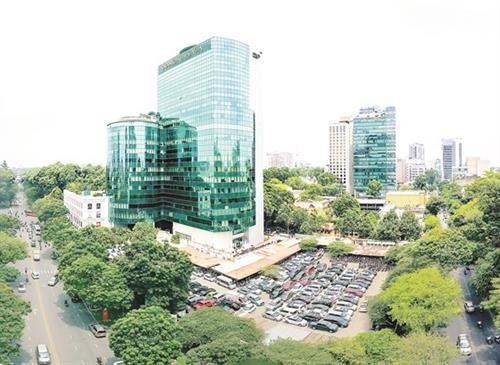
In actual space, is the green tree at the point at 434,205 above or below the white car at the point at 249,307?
above

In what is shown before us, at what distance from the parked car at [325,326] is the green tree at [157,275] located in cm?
729

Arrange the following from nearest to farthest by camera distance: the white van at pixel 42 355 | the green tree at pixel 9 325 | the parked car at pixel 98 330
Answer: the green tree at pixel 9 325, the white van at pixel 42 355, the parked car at pixel 98 330

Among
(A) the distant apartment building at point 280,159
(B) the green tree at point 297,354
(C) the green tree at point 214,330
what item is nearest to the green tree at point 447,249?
(B) the green tree at point 297,354

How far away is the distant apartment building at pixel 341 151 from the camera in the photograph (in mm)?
91188

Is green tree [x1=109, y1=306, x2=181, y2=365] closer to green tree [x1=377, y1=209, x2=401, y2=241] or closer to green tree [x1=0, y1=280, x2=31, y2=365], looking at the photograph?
green tree [x1=0, y1=280, x2=31, y2=365]

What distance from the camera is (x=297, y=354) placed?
1630cm

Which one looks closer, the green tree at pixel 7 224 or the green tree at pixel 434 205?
the green tree at pixel 7 224

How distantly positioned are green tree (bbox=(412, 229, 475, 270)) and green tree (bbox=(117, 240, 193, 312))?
1412 cm

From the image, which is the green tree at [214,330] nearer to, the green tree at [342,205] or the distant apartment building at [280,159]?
the green tree at [342,205]

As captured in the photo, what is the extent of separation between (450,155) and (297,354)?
153 meters

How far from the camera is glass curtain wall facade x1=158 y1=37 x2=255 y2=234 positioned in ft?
131

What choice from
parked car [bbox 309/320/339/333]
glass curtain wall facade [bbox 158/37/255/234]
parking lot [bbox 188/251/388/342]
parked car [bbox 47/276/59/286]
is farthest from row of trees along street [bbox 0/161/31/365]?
glass curtain wall facade [bbox 158/37/255/234]

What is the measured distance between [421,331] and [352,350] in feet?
14.3

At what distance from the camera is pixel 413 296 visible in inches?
816
